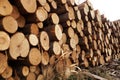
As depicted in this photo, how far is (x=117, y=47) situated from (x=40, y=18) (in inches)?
170

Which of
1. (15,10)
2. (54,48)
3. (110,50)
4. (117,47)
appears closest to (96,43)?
(110,50)

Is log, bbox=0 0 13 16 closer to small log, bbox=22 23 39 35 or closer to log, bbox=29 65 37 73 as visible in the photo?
small log, bbox=22 23 39 35

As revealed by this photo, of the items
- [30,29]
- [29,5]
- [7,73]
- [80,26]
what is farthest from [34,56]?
[80,26]

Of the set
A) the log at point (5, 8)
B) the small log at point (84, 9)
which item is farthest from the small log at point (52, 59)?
the small log at point (84, 9)

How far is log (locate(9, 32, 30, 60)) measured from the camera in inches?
176

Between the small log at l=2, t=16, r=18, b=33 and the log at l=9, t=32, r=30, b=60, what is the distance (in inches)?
4.2

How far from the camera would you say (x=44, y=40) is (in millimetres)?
5102

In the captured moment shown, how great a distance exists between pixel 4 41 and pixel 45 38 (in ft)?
3.22

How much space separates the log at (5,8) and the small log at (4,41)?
285 millimetres

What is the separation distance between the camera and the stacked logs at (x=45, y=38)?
4.46m

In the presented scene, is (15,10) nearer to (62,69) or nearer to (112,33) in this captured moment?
(62,69)

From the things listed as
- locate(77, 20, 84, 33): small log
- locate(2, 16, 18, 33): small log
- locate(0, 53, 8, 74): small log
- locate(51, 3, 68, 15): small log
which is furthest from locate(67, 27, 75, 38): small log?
locate(0, 53, 8, 74): small log

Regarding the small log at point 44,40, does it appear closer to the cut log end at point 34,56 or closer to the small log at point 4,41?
the cut log end at point 34,56

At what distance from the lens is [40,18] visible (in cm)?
507
